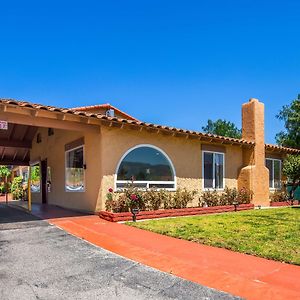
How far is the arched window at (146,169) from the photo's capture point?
11.6 meters

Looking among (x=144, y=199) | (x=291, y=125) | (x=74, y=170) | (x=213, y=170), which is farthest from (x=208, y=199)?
(x=291, y=125)

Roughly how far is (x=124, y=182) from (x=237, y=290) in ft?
25.0

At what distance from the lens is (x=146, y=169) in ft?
40.4

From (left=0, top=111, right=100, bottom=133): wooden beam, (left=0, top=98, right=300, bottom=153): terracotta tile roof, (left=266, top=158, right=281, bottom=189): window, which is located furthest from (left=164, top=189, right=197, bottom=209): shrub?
(left=266, top=158, right=281, bottom=189): window

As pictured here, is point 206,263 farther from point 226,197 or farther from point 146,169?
point 226,197

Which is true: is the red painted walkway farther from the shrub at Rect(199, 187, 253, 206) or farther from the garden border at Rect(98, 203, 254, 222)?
the shrub at Rect(199, 187, 253, 206)

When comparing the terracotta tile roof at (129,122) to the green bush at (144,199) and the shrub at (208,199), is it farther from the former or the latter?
the shrub at (208,199)

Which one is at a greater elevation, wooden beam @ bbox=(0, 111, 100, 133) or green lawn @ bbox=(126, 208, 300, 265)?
wooden beam @ bbox=(0, 111, 100, 133)

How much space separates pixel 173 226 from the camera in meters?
8.95

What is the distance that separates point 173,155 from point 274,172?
8.67m

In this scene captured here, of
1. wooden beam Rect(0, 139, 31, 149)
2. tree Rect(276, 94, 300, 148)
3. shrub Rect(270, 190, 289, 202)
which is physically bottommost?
shrub Rect(270, 190, 289, 202)

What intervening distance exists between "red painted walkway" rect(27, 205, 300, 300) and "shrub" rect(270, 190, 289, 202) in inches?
470

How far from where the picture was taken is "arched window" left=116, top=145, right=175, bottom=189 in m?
11.6

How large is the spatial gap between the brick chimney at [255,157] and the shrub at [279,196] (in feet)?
4.88
